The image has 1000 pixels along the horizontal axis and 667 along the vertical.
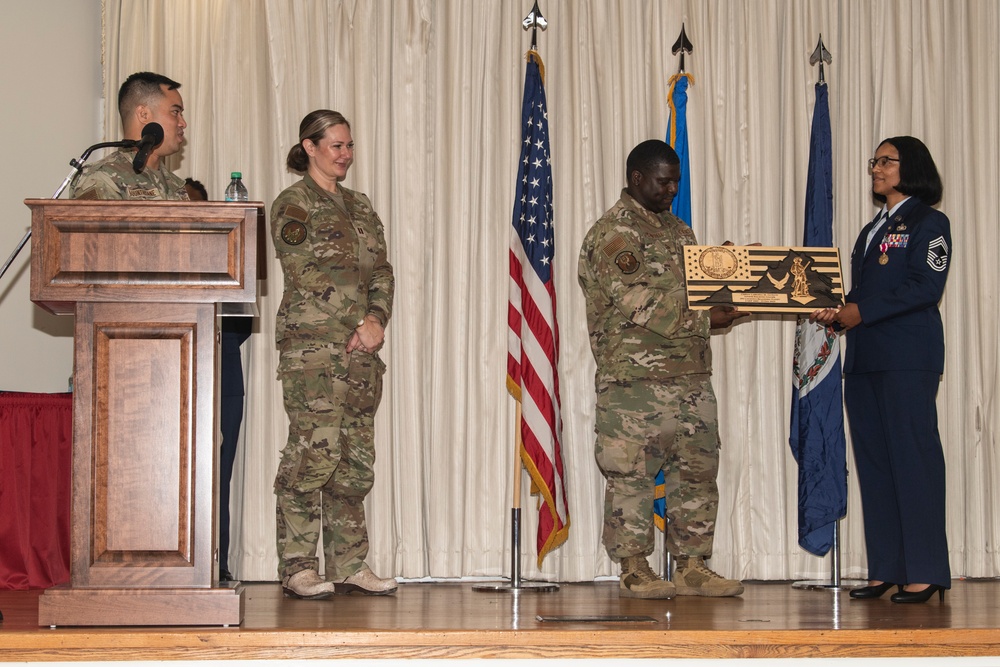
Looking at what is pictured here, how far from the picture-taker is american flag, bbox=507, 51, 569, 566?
428 cm

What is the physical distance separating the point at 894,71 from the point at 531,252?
2.02 metres

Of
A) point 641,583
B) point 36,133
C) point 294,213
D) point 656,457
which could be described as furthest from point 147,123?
point 641,583

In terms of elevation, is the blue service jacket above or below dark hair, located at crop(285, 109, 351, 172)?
below

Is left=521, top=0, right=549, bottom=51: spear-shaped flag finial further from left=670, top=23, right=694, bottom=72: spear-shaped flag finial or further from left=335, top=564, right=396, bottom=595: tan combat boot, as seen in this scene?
left=335, top=564, right=396, bottom=595: tan combat boot

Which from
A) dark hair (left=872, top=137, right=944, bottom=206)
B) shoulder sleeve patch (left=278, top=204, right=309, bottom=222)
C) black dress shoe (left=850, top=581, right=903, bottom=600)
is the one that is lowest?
black dress shoe (left=850, top=581, right=903, bottom=600)

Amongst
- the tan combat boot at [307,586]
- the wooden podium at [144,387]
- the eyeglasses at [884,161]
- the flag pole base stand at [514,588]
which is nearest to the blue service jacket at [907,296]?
the eyeglasses at [884,161]

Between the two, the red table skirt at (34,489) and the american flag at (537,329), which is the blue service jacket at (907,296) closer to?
the american flag at (537,329)

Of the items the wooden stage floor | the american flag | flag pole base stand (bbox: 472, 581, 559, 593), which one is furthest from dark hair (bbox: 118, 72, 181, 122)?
flag pole base stand (bbox: 472, 581, 559, 593)

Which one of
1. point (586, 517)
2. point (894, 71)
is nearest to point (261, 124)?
point (586, 517)

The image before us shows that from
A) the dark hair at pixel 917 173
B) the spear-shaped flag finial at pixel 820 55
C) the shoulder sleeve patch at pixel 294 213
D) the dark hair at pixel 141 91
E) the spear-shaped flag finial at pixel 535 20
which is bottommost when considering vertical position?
the shoulder sleeve patch at pixel 294 213

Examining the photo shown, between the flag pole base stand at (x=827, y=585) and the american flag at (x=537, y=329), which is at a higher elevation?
the american flag at (x=537, y=329)

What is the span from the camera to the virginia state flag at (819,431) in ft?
14.2

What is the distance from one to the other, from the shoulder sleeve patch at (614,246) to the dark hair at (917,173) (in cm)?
117

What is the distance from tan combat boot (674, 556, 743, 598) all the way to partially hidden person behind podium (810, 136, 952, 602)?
1.65ft
